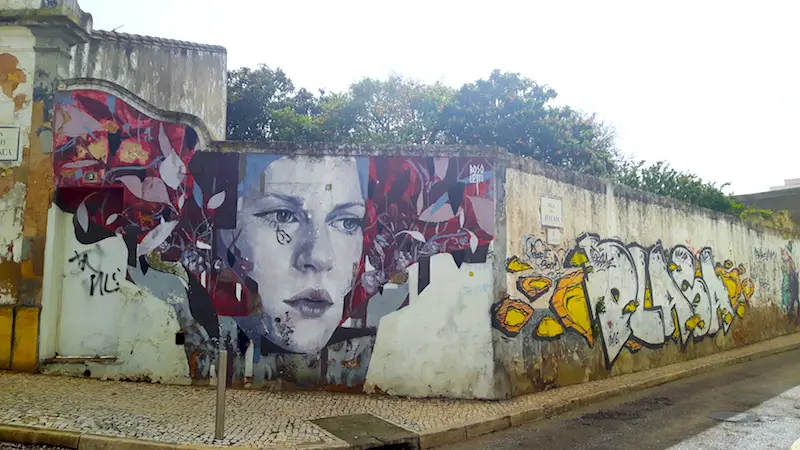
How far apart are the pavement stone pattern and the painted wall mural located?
64cm

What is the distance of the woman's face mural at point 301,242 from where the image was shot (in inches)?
304

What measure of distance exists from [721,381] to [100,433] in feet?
31.8

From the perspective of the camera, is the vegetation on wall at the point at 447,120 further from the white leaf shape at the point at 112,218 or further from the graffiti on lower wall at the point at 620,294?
the white leaf shape at the point at 112,218

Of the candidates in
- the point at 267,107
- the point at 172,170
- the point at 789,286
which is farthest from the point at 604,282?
the point at 267,107

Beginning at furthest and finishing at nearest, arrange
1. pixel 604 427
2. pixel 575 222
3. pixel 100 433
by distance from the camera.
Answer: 1. pixel 575 222
2. pixel 604 427
3. pixel 100 433

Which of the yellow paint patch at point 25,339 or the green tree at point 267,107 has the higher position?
the green tree at point 267,107

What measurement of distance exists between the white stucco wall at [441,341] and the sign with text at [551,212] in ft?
5.04

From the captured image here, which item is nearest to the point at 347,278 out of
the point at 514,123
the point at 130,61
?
the point at 130,61

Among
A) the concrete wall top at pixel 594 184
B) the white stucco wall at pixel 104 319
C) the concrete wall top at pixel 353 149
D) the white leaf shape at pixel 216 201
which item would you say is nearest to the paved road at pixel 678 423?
the concrete wall top at pixel 594 184

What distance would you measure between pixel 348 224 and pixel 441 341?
2.04 meters

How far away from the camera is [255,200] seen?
25.8 feet

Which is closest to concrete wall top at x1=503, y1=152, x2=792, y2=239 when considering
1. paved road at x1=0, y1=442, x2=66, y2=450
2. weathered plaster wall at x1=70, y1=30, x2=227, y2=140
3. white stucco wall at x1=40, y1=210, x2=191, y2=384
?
white stucco wall at x1=40, y1=210, x2=191, y2=384

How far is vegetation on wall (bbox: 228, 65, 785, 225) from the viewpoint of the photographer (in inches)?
755

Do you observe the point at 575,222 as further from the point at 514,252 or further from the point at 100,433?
the point at 100,433
